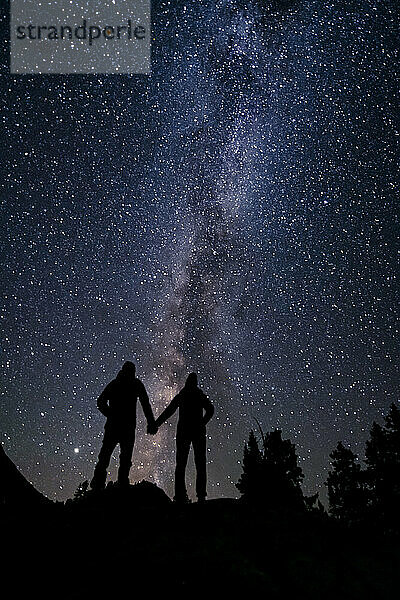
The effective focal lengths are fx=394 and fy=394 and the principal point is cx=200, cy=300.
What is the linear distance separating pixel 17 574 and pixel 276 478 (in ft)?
85.4

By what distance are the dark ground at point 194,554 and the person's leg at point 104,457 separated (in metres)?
1.37

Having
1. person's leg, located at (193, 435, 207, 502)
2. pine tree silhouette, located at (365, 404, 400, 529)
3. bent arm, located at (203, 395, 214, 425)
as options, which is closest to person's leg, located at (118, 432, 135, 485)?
person's leg, located at (193, 435, 207, 502)

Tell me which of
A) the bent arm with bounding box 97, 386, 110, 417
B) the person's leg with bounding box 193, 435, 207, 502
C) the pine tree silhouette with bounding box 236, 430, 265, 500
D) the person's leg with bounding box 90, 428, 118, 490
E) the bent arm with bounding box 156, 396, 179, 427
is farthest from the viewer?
the pine tree silhouette with bounding box 236, 430, 265, 500

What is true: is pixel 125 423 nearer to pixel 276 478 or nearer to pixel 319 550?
pixel 319 550

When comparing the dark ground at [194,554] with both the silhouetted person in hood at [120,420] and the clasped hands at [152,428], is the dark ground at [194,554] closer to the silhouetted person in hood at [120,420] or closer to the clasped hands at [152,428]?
the silhouetted person in hood at [120,420]

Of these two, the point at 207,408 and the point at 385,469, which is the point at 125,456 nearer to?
the point at 207,408

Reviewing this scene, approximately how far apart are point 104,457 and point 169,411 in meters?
1.46

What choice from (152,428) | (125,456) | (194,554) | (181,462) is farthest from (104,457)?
(194,554)

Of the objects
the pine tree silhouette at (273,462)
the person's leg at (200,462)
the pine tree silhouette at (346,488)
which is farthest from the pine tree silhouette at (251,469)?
the person's leg at (200,462)

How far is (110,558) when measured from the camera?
393 centimetres

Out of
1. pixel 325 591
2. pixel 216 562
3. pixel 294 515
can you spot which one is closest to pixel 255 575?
pixel 216 562

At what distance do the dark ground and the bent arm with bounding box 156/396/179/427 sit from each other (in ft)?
7.48

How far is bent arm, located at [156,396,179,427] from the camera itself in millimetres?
7680

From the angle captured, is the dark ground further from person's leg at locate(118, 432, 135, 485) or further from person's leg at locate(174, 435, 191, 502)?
person's leg at locate(174, 435, 191, 502)
